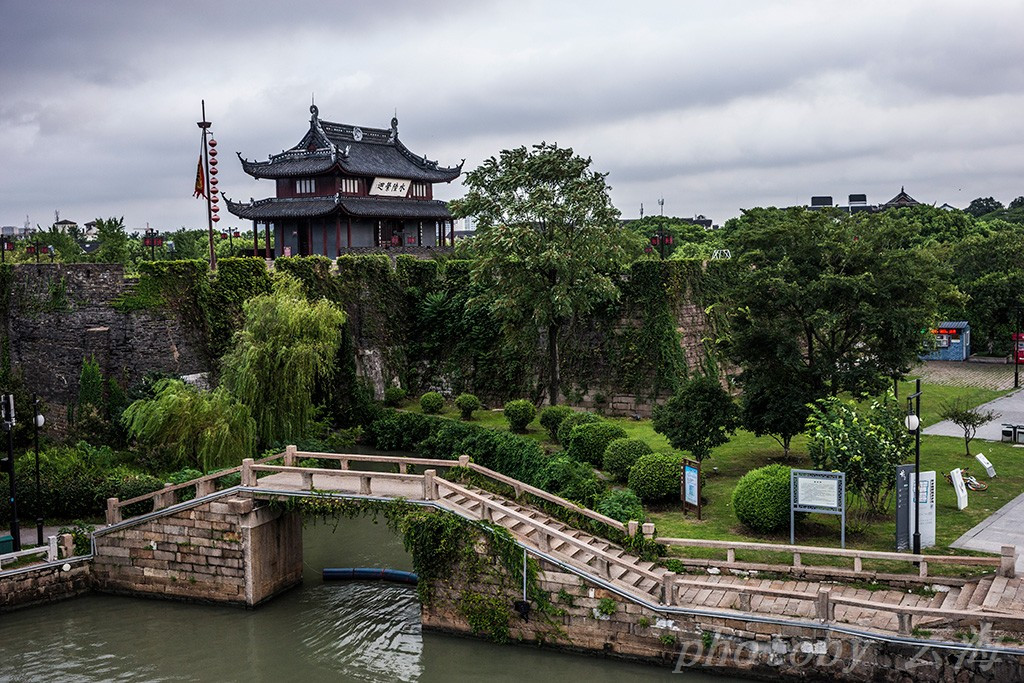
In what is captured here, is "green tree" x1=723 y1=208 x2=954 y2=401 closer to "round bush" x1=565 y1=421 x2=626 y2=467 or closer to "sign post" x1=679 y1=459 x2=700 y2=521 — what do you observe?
"sign post" x1=679 y1=459 x2=700 y2=521

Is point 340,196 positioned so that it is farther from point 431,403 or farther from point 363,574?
point 363,574

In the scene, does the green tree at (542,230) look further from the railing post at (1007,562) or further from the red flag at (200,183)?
the railing post at (1007,562)

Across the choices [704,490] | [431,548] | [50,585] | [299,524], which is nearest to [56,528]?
[50,585]

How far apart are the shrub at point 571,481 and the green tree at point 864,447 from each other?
522 centimetres

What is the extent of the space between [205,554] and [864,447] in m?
14.4

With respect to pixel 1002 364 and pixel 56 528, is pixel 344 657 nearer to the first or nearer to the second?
pixel 56 528

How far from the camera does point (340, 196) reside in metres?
47.5

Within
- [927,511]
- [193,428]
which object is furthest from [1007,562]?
[193,428]

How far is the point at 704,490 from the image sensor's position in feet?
76.5

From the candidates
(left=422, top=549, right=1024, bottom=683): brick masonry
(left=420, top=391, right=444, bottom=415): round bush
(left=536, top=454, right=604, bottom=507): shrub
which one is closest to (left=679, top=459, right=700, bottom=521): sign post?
(left=536, top=454, right=604, bottom=507): shrub

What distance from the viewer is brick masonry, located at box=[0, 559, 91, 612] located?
20.2 metres

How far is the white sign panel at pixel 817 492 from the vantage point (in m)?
18.5

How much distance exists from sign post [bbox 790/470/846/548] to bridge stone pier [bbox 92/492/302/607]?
36.9 feet

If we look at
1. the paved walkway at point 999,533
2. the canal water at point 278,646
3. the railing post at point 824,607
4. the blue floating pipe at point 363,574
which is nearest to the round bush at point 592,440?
the blue floating pipe at point 363,574
